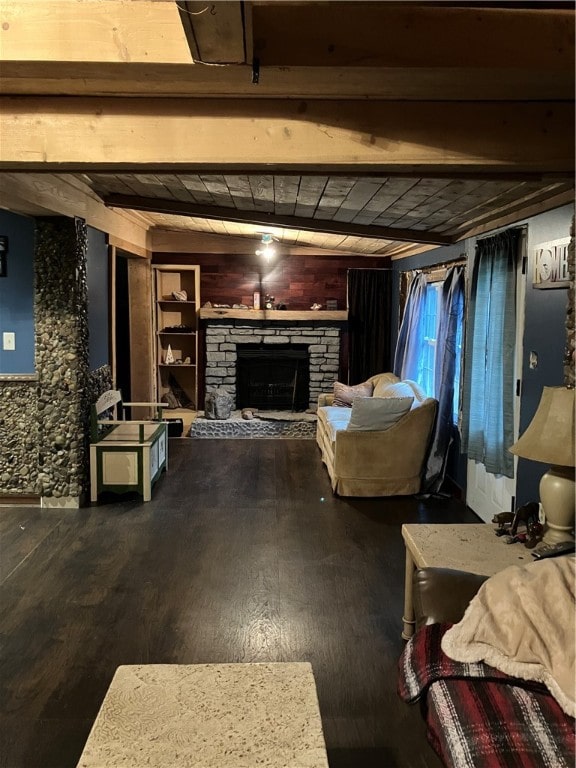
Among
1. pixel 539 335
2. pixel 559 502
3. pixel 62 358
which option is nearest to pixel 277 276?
pixel 62 358

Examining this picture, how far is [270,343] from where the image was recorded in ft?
26.5

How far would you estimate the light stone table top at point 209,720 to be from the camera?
1.41m

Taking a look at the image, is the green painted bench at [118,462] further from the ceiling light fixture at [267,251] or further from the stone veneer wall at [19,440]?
the ceiling light fixture at [267,251]

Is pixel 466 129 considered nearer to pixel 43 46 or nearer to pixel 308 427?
pixel 43 46

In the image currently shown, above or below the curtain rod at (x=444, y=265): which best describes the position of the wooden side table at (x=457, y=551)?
below

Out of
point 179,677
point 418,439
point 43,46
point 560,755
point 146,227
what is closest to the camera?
point 560,755

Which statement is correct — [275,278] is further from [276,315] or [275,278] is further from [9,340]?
[9,340]

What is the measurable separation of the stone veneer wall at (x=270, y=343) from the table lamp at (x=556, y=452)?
567 cm

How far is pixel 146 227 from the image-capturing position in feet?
24.5

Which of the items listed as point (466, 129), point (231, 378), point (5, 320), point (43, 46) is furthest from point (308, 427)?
point (43, 46)

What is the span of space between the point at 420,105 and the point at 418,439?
3214 millimetres

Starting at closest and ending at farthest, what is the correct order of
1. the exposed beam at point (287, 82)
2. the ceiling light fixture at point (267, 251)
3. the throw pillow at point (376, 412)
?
the exposed beam at point (287, 82) < the throw pillow at point (376, 412) < the ceiling light fixture at point (267, 251)

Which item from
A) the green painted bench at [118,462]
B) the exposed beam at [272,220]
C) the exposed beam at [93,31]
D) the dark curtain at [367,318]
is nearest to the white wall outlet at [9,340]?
the green painted bench at [118,462]

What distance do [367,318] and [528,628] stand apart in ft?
21.8
